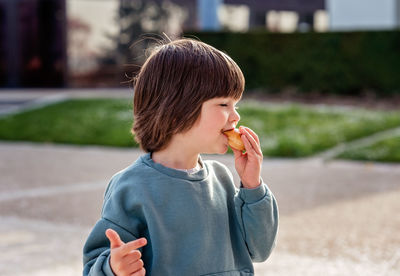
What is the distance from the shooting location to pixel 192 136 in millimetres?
1948

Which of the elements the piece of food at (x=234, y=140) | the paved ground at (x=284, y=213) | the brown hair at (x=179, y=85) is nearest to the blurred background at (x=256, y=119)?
the paved ground at (x=284, y=213)

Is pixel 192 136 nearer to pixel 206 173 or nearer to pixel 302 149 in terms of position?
pixel 206 173

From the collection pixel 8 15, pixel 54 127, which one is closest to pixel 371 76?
pixel 54 127

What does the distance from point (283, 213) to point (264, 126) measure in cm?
421

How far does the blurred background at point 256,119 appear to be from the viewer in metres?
4.25

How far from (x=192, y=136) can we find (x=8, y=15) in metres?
18.0

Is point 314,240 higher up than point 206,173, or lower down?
lower down

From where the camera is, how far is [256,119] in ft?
31.4

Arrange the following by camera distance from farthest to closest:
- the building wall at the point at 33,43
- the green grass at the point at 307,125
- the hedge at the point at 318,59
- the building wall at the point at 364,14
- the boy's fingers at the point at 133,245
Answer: the building wall at the point at 33,43 → the building wall at the point at 364,14 → the hedge at the point at 318,59 → the green grass at the point at 307,125 → the boy's fingers at the point at 133,245

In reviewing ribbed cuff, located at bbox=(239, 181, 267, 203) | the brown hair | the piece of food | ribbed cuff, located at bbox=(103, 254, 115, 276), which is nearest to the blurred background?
the brown hair

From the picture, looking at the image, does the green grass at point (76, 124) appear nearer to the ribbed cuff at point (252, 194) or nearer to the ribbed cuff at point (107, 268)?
the ribbed cuff at point (252, 194)

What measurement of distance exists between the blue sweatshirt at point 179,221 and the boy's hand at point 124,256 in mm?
46

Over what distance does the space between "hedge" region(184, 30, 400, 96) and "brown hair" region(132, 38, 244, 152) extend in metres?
10.9

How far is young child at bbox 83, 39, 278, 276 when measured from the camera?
187 cm
